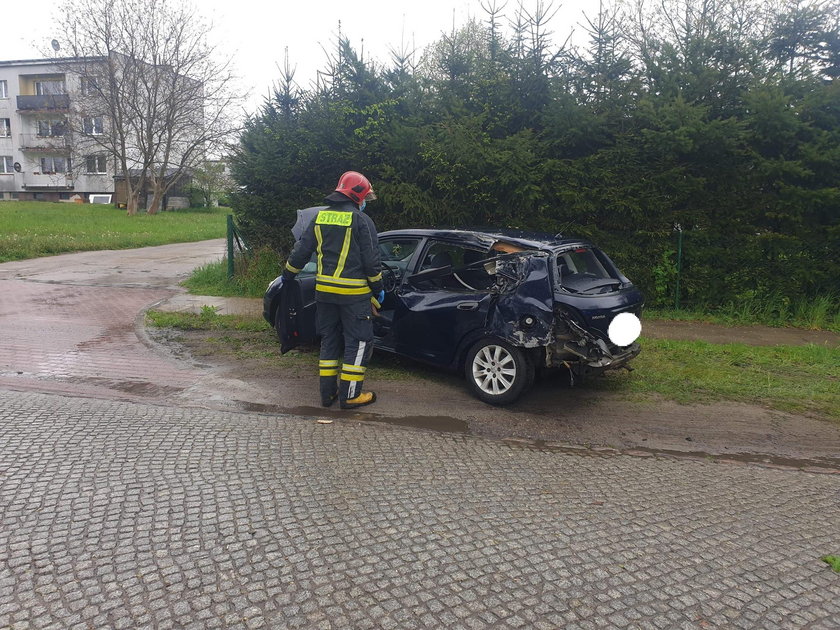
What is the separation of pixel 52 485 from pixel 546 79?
8.74 metres

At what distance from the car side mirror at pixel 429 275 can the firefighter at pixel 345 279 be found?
66 cm

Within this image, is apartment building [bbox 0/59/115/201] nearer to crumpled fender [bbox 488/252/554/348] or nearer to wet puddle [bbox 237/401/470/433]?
wet puddle [bbox 237/401/470/433]

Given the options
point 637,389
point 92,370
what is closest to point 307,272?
point 92,370

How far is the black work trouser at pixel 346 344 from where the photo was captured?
5.75 metres

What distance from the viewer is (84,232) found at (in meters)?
24.3

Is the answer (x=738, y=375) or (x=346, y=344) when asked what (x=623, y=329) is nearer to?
(x=738, y=375)

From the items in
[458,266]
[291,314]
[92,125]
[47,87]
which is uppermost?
[47,87]

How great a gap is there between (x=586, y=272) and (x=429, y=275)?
1503 mm

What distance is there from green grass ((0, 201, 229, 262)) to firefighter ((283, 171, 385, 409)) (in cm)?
970

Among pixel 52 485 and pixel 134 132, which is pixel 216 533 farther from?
pixel 134 132

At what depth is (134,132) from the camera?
39.2 m

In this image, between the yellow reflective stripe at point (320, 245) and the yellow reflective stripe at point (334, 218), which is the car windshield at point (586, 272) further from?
the yellow reflective stripe at point (320, 245)

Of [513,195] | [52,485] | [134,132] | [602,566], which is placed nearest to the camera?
[602,566]

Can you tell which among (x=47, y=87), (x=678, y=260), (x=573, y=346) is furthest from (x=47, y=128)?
(x=573, y=346)
